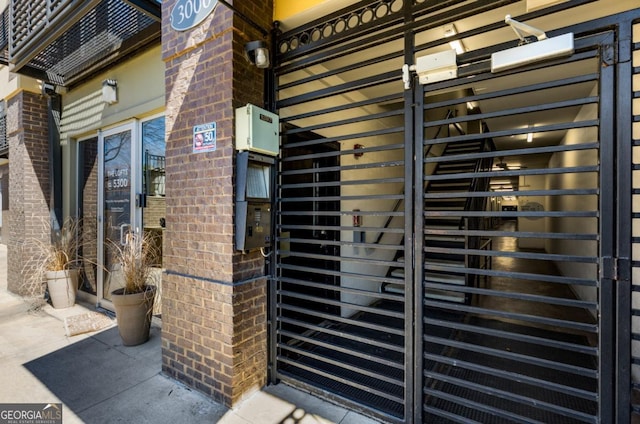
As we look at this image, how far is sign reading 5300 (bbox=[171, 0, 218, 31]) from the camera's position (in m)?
2.53

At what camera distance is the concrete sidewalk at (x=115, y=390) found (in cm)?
225

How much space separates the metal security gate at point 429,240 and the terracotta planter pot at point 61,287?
3394mm

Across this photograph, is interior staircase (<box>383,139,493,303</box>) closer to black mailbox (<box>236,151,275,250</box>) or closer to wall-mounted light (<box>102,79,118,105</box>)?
black mailbox (<box>236,151,275,250</box>)

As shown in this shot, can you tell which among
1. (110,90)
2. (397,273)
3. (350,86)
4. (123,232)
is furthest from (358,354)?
(110,90)

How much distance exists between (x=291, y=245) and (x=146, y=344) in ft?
6.16

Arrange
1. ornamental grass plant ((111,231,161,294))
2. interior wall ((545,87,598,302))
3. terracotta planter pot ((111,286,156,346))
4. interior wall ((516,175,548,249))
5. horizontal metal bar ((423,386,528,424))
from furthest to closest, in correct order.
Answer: interior wall ((516,175,548,249)), interior wall ((545,87,598,302)), ornamental grass plant ((111,231,161,294)), terracotta planter pot ((111,286,156,346)), horizontal metal bar ((423,386,528,424))

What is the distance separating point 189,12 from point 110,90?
206 centimetres

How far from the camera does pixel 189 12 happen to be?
2.67 metres

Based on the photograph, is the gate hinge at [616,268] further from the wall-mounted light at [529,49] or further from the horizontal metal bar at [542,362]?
the wall-mounted light at [529,49]

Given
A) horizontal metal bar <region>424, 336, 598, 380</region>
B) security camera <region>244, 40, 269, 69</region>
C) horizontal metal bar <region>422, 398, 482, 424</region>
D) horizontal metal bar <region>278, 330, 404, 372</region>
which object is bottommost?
horizontal metal bar <region>422, 398, 482, 424</region>

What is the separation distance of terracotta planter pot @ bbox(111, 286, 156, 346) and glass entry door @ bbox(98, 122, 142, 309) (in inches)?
36.0

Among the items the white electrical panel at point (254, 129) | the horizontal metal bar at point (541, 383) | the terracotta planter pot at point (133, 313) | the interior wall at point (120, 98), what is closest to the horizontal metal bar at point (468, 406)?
the horizontal metal bar at point (541, 383)

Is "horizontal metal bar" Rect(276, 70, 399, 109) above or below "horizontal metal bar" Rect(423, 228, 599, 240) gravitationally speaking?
above

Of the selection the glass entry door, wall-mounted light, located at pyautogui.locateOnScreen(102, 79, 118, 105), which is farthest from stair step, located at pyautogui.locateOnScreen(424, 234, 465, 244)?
wall-mounted light, located at pyautogui.locateOnScreen(102, 79, 118, 105)
